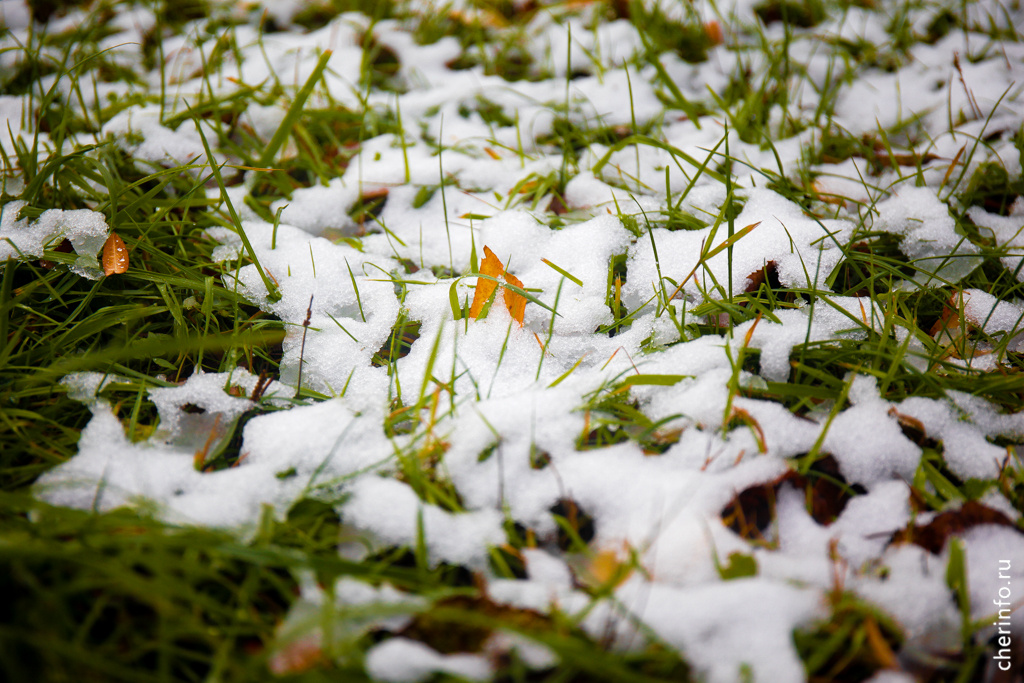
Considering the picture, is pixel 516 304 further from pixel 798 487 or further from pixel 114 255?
pixel 114 255

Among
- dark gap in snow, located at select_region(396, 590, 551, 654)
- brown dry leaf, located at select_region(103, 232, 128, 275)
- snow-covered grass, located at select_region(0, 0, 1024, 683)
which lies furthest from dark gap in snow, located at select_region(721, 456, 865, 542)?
brown dry leaf, located at select_region(103, 232, 128, 275)

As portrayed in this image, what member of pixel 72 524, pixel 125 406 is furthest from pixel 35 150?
pixel 72 524

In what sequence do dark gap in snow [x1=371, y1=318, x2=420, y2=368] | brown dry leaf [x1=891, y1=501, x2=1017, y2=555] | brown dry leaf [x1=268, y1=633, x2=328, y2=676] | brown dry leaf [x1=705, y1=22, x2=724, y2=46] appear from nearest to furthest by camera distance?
brown dry leaf [x1=268, y1=633, x2=328, y2=676] → brown dry leaf [x1=891, y1=501, x2=1017, y2=555] → dark gap in snow [x1=371, y1=318, x2=420, y2=368] → brown dry leaf [x1=705, y1=22, x2=724, y2=46]

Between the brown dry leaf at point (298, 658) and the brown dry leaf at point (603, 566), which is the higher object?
the brown dry leaf at point (603, 566)

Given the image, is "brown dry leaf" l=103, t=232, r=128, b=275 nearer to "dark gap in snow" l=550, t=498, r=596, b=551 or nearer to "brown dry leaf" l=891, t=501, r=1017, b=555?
"dark gap in snow" l=550, t=498, r=596, b=551

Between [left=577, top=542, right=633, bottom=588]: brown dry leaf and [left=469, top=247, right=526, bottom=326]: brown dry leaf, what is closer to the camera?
[left=577, top=542, right=633, bottom=588]: brown dry leaf

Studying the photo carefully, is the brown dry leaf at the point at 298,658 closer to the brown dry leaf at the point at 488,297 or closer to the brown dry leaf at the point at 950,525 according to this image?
the brown dry leaf at the point at 488,297

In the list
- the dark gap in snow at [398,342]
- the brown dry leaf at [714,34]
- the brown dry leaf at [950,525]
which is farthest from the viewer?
the brown dry leaf at [714,34]

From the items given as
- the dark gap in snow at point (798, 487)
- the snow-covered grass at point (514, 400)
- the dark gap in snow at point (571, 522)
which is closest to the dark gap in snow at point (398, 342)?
the snow-covered grass at point (514, 400)
